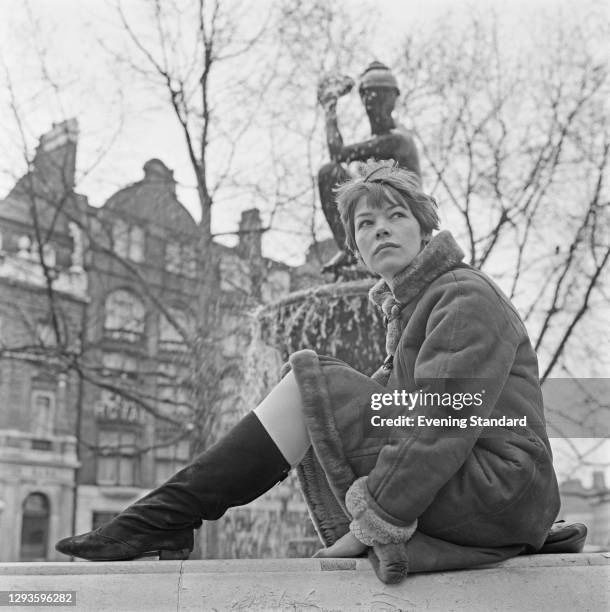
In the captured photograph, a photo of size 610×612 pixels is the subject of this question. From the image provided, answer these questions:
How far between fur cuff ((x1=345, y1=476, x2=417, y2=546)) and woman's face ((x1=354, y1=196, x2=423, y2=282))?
0.58m

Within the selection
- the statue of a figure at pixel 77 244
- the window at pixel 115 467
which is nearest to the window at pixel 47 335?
the statue of a figure at pixel 77 244

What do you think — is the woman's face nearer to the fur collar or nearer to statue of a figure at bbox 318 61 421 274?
the fur collar

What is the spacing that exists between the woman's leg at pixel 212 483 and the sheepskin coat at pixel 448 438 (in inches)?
3.1

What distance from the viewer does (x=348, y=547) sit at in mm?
1943

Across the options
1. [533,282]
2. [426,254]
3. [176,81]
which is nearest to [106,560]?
[426,254]

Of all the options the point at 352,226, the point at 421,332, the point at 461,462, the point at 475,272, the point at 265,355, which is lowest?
the point at 461,462

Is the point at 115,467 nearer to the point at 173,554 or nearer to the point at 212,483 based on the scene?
the point at 173,554

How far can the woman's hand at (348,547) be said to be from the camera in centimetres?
194

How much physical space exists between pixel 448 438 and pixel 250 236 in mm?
10878

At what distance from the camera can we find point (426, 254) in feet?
6.91

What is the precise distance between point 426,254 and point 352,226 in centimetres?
26

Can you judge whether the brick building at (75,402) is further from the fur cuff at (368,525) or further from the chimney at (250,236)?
the fur cuff at (368,525)

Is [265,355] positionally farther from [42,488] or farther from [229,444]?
[42,488]

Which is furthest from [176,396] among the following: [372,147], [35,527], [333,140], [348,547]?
[348,547]
